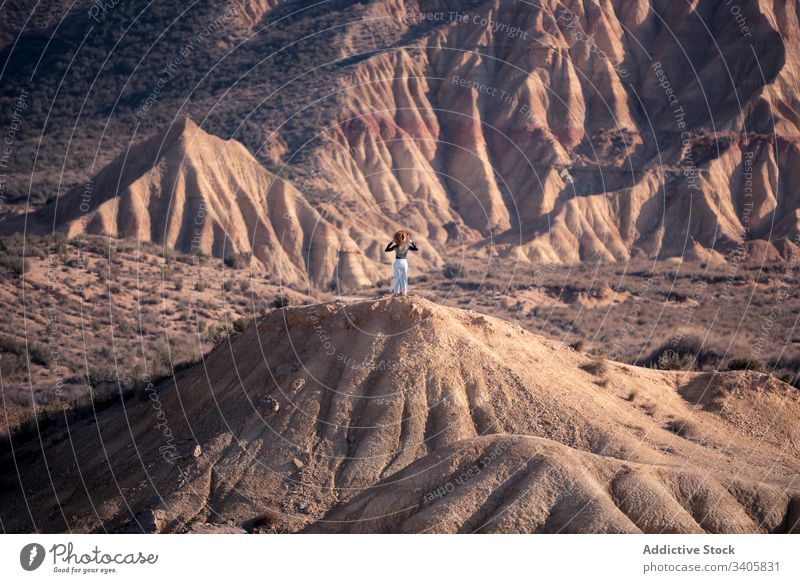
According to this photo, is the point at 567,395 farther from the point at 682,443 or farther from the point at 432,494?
the point at 432,494

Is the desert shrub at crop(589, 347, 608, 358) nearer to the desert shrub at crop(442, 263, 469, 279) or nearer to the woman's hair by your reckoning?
the woman's hair

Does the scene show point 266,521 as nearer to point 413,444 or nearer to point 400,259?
point 413,444

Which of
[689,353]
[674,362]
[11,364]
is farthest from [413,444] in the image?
[11,364]
